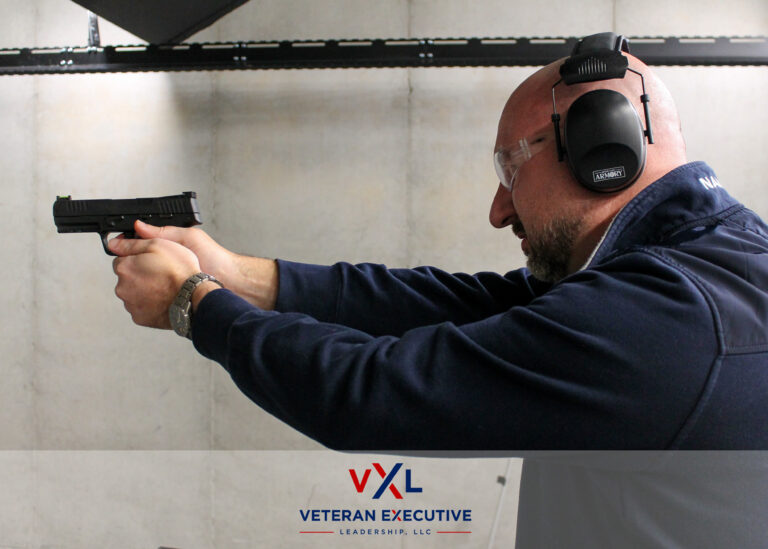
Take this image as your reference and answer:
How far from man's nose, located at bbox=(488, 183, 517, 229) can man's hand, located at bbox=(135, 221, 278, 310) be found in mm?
436

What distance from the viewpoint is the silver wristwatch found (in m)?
0.76

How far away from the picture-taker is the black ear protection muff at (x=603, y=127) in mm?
742

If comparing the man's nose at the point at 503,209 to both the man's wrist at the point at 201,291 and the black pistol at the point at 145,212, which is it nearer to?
the man's wrist at the point at 201,291

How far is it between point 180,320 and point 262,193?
2.05m

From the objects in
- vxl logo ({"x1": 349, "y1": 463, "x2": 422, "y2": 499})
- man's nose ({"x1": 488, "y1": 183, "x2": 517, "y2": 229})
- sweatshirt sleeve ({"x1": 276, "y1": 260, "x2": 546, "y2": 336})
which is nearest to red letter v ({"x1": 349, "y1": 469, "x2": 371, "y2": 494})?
vxl logo ({"x1": 349, "y1": 463, "x2": 422, "y2": 499})

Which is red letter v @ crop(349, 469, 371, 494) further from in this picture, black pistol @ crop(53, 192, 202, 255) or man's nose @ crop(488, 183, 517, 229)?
man's nose @ crop(488, 183, 517, 229)

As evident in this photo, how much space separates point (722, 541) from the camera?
597mm

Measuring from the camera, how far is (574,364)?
537 mm

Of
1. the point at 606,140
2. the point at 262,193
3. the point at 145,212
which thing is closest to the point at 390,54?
the point at 262,193

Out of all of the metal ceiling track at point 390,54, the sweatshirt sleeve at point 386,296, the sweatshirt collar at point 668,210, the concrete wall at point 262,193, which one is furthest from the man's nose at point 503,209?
the concrete wall at point 262,193

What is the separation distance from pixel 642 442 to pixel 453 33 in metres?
2.54

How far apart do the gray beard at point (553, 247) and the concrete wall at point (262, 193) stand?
6.04 feet

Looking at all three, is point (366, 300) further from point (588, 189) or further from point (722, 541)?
point (722, 541)

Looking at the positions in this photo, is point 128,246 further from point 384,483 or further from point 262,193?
point 384,483
